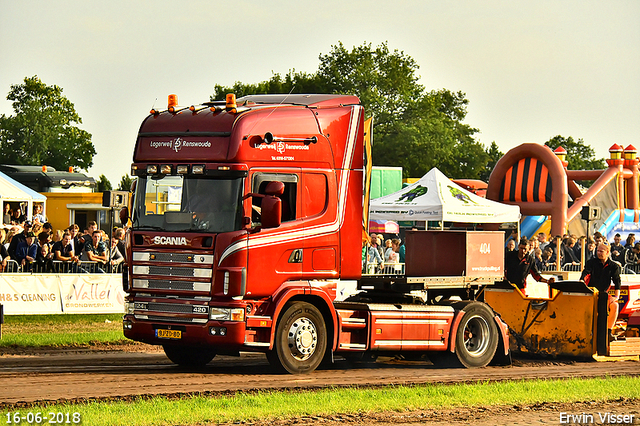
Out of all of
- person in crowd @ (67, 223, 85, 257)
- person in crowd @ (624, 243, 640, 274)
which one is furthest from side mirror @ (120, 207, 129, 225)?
person in crowd @ (624, 243, 640, 274)

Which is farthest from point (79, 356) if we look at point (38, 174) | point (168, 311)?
point (38, 174)

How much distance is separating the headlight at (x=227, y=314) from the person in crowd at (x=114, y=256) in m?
10.1

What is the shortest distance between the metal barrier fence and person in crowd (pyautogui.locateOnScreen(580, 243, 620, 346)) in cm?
1106

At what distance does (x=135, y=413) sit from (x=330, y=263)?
4.83m

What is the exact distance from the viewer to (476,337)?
52.0 feet

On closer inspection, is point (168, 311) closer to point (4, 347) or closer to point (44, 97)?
point (4, 347)

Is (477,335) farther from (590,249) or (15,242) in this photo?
(590,249)

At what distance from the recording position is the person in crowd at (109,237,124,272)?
22.5m

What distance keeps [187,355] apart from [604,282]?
24.6 feet

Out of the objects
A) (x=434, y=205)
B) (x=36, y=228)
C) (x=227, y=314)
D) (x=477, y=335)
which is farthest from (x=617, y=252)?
(x=227, y=314)

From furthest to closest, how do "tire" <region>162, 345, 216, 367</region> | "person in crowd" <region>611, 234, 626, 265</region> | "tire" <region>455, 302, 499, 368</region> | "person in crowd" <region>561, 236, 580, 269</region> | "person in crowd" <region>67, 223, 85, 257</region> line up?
"person in crowd" <region>561, 236, 580, 269</region> < "person in crowd" <region>611, 234, 626, 265</region> < "person in crowd" <region>67, 223, 85, 257</region> < "tire" <region>455, 302, 499, 368</region> < "tire" <region>162, 345, 216, 367</region>

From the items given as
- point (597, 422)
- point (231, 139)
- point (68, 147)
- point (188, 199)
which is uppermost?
point (68, 147)

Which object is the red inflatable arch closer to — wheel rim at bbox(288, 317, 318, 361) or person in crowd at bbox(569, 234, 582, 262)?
person in crowd at bbox(569, 234, 582, 262)

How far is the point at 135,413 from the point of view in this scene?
9.68 metres
